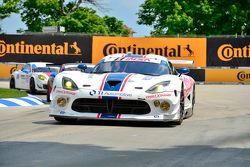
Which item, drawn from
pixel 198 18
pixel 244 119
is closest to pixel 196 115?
pixel 244 119

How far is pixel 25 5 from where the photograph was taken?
211ft

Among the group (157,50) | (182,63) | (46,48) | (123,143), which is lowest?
(123,143)

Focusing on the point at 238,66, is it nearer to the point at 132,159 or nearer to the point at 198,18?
the point at 198,18

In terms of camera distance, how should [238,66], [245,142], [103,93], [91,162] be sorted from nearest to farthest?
1. [91,162]
2. [245,142]
3. [103,93]
4. [238,66]

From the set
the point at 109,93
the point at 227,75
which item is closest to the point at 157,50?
the point at 227,75

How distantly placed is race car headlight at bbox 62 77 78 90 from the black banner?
24900 millimetres

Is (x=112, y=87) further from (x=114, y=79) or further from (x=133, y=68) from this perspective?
(x=133, y=68)

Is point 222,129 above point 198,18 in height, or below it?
below

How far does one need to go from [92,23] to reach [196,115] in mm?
51957

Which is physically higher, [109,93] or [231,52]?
[231,52]

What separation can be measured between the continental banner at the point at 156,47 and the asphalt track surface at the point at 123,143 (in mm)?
22075

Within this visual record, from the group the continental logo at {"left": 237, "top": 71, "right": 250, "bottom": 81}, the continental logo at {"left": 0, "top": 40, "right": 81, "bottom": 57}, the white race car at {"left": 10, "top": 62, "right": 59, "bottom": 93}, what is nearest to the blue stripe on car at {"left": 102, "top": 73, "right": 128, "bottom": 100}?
the white race car at {"left": 10, "top": 62, "right": 59, "bottom": 93}

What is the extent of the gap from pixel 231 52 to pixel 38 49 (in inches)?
415

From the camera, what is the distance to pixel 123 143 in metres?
8.99
